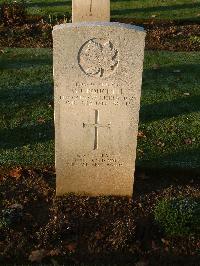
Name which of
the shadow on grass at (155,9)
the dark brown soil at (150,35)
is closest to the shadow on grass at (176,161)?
the dark brown soil at (150,35)

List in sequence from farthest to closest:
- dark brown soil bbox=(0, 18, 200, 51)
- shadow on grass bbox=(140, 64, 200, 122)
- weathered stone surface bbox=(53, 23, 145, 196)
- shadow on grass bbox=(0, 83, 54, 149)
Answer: dark brown soil bbox=(0, 18, 200, 51) → shadow on grass bbox=(140, 64, 200, 122) → shadow on grass bbox=(0, 83, 54, 149) → weathered stone surface bbox=(53, 23, 145, 196)

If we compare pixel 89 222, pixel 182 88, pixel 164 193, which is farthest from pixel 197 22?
pixel 89 222

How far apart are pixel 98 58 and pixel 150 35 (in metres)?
7.38

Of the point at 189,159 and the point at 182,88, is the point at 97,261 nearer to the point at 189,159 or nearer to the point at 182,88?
the point at 189,159

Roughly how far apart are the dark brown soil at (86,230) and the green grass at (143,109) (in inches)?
28.3

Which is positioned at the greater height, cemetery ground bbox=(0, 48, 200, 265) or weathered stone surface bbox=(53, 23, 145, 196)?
weathered stone surface bbox=(53, 23, 145, 196)

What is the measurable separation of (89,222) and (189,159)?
82.2 inches

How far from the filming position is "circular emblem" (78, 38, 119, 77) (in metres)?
5.19

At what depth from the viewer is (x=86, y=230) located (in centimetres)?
556

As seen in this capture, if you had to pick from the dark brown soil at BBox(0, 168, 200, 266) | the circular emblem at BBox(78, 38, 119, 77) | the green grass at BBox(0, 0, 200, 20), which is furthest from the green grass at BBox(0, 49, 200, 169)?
the green grass at BBox(0, 0, 200, 20)

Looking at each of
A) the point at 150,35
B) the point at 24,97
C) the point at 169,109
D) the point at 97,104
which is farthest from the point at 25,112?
the point at 150,35

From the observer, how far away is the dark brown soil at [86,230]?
5238mm

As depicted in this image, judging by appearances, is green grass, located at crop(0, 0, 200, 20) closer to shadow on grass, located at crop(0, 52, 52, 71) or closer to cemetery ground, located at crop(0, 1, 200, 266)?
cemetery ground, located at crop(0, 1, 200, 266)

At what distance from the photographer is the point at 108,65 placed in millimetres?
5309
